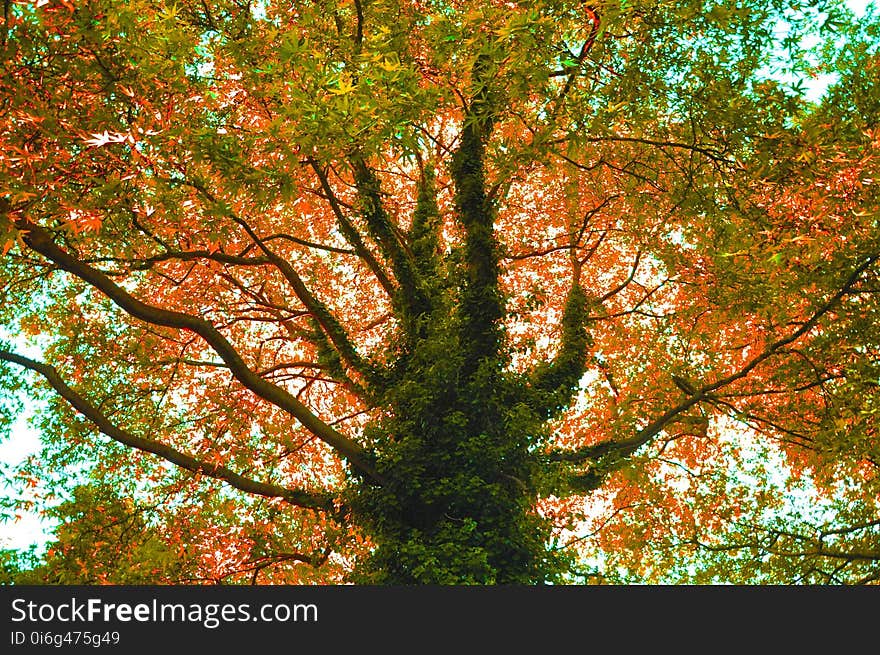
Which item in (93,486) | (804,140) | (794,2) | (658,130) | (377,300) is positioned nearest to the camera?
(804,140)

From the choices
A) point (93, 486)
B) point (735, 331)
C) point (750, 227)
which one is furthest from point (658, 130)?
point (93, 486)

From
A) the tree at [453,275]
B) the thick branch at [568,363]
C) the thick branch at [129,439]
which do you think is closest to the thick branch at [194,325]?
the tree at [453,275]

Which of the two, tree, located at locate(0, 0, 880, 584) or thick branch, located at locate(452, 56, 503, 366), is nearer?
tree, located at locate(0, 0, 880, 584)

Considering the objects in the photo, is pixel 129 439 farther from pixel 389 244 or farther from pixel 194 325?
pixel 389 244

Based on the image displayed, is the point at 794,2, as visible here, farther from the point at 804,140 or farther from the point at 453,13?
the point at 453,13

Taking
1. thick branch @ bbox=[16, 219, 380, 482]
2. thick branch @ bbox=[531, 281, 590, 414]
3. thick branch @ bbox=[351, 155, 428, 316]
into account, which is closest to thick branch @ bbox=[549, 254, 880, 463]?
thick branch @ bbox=[531, 281, 590, 414]

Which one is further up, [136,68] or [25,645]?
[136,68]

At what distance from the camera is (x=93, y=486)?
1127 centimetres

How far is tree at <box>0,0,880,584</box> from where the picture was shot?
6.76 meters

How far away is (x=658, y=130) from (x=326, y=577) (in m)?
7.80

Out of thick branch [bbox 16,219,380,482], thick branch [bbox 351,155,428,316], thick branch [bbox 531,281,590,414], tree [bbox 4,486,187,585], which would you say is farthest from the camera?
thick branch [bbox 531,281,590,414]

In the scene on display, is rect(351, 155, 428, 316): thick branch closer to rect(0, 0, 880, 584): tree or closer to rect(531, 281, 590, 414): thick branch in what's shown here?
rect(0, 0, 880, 584): tree

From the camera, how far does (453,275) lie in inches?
460

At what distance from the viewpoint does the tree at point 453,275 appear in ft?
22.2
